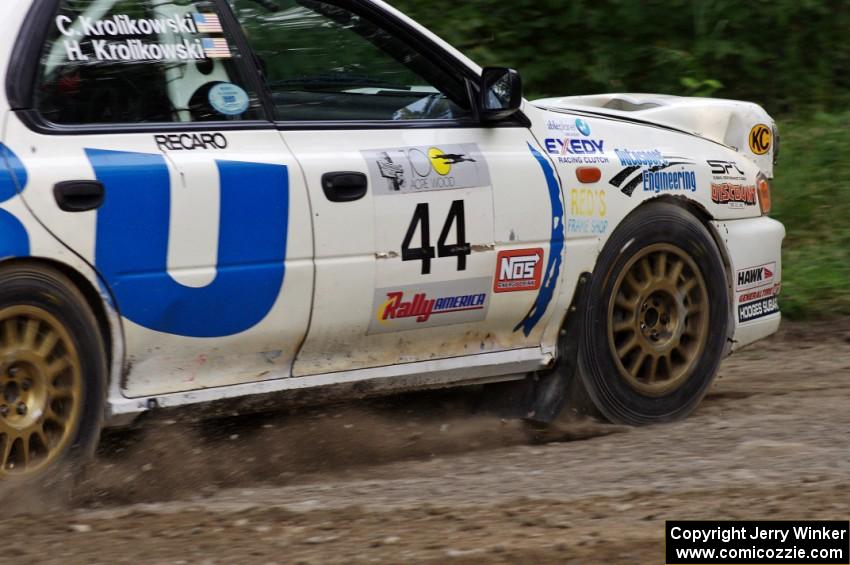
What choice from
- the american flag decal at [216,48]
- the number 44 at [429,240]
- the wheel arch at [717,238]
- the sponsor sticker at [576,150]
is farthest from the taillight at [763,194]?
the american flag decal at [216,48]

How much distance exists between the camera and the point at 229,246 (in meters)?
4.44

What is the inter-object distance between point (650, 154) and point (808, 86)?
6.04 meters

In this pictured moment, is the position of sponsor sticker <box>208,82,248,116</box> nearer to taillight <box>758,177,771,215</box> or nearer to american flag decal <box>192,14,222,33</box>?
american flag decal <box>192,14,222,33</box>

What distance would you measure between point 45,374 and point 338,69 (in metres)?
1.55

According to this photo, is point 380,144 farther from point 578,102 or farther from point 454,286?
point 578,102

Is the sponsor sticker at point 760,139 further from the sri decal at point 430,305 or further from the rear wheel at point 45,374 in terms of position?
the rear wheel at point 45,374

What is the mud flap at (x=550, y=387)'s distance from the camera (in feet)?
17.9

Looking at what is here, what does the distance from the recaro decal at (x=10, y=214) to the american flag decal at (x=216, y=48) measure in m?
0.82

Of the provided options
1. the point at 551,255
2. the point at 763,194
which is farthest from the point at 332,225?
the point at 763,194

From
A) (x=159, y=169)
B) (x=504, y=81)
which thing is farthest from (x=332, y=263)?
(x=504, y=81)

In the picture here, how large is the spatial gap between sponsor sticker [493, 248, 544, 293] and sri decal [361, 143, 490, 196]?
299 millimetres

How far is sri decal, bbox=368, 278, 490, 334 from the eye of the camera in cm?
489

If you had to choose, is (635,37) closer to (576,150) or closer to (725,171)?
(725,171)

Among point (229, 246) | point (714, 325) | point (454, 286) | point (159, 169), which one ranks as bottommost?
point (714, 325)
